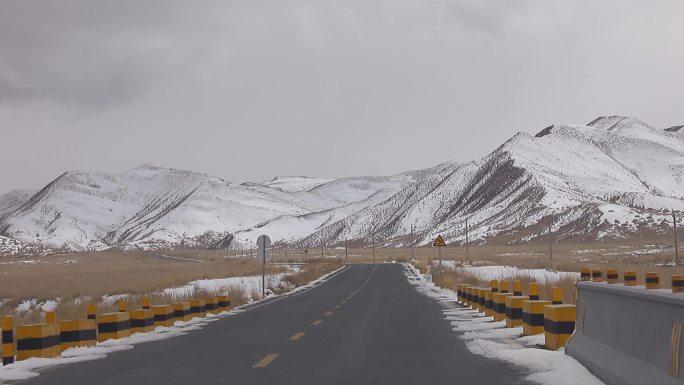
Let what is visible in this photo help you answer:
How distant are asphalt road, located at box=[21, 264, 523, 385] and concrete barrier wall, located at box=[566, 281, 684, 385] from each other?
109 centimetres

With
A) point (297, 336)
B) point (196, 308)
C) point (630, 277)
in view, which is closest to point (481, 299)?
point (196, 308)

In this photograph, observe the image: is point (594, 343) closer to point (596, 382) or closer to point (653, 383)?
point (596, 382)

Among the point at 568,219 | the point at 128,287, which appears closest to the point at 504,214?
the point at 568,219

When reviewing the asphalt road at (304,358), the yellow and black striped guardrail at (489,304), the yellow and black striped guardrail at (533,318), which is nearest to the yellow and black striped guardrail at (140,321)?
the asphalt road at (304,358)

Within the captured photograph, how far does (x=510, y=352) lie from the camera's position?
14234mm

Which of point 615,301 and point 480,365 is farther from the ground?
point 615,301

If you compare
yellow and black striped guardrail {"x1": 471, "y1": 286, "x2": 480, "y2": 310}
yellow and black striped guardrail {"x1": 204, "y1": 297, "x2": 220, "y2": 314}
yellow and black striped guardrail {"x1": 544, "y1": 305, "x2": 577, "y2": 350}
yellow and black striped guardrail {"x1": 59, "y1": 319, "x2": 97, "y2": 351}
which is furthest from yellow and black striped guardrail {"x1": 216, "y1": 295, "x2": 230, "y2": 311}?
yellow and black striped guardrail {"x1": 544, "y1": 305, "x2": 577, "y2": 350}

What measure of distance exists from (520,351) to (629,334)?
4409mm

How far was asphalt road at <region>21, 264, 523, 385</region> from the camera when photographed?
12.0 metres

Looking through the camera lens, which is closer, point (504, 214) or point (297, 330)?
point (297, 330)

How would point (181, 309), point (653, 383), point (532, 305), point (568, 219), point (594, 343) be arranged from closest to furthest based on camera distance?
point (653, 383)
point (594, 343)
point (532, 305)
point (181, 309)
point (568, 219)

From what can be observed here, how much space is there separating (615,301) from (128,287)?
3973 cm

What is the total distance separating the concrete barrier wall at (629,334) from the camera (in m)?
8.18

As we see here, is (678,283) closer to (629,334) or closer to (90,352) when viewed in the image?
(90,352)
